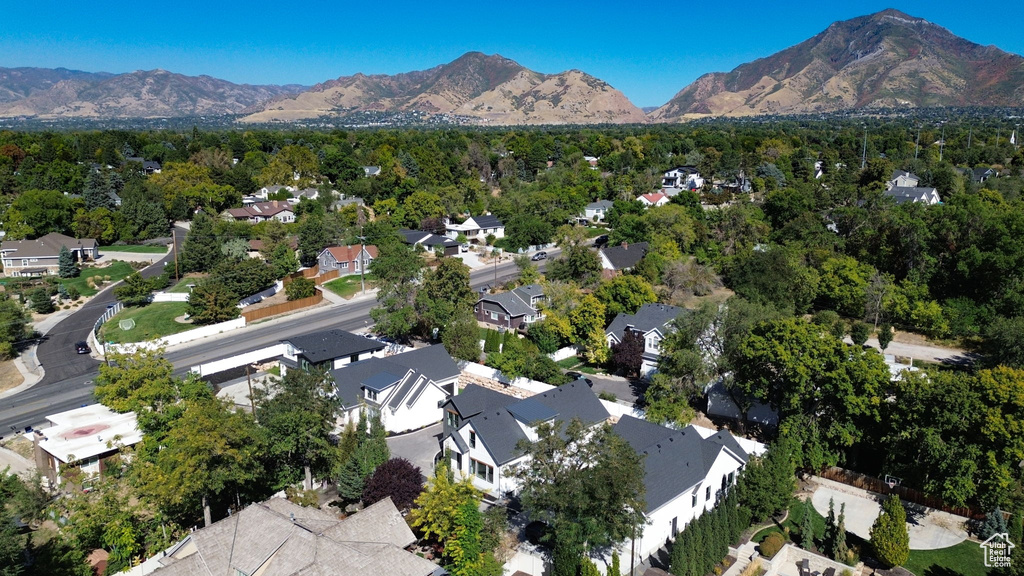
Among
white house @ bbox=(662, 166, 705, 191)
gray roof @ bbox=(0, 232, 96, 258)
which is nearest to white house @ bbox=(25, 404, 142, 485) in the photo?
gray roof @ bbox=(0, 232, 96, 258)

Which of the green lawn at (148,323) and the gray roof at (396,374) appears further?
the green lawn at (148,323)

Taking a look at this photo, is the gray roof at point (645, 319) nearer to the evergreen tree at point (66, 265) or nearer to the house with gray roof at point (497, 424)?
the house with gray roof at point (497, 424)

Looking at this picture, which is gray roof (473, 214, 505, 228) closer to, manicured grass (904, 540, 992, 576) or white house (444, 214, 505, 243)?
white house (444, 214, 505, 243)

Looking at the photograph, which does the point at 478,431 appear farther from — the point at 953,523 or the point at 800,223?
the point at 800,223

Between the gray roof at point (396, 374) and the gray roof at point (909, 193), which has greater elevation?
the gray roof at point (909, 193)

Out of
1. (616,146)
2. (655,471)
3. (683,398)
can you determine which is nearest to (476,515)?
(655,471)

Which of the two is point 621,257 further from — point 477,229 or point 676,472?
point 676,472

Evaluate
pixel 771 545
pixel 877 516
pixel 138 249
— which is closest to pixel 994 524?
pixel 877 516
